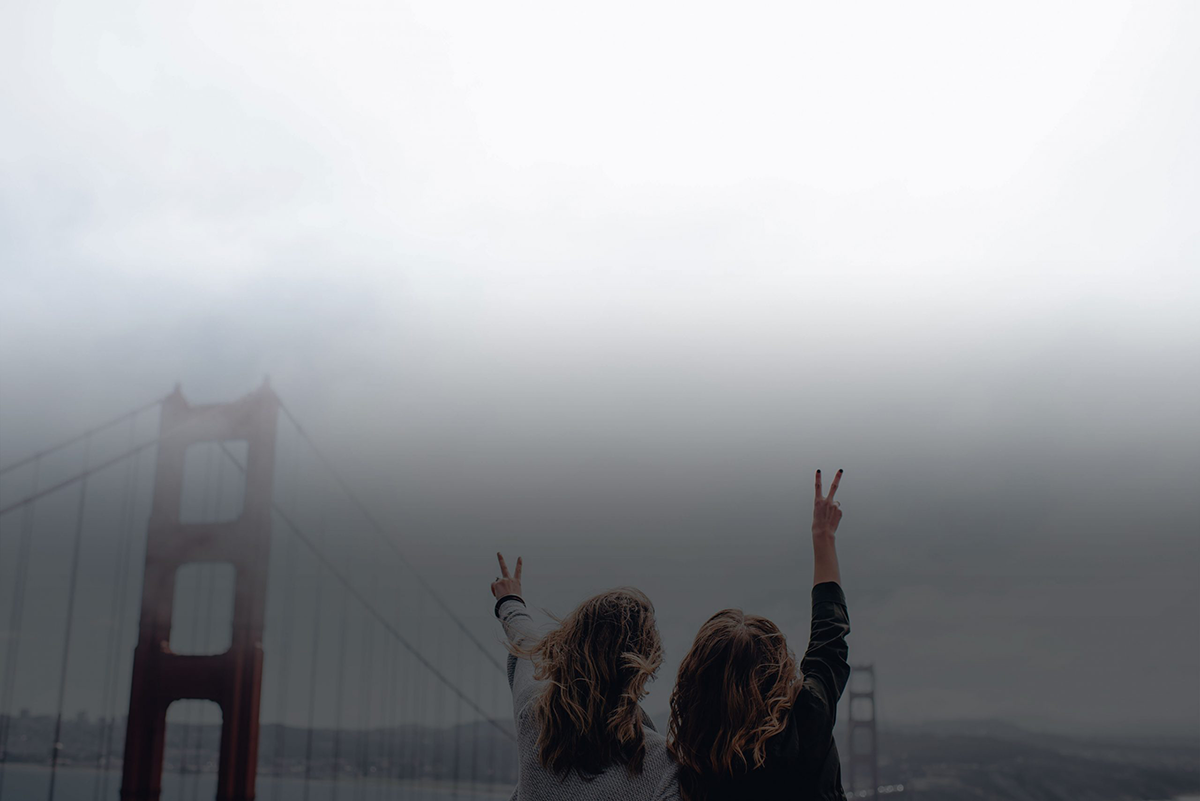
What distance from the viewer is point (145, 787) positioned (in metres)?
8.58

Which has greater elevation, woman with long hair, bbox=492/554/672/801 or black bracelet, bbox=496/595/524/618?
black bracelet, bbox=496/595/524/618

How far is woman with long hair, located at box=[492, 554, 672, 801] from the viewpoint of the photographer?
1.18 metres

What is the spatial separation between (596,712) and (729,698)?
0.57 ft

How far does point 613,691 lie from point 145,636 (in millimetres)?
8938

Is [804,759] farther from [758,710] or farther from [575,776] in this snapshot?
[575,776]

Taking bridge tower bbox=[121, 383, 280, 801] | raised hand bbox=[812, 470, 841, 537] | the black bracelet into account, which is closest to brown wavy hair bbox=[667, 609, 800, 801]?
raised hand bbox=[812, 470, 841, 537]

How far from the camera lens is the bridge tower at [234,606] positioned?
845 centimetres

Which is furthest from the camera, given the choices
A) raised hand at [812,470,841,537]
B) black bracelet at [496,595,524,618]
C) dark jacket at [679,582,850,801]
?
black bracelet at [496,595,524,618]

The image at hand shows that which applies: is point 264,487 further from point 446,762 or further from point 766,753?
point 766,753

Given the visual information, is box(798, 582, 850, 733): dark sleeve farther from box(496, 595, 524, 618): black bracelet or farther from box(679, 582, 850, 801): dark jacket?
box(496, 595, 524, 618): black bracelet

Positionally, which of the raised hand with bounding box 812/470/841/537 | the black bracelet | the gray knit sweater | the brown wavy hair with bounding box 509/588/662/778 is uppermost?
the raised hand with bounding box 812/470/841/537

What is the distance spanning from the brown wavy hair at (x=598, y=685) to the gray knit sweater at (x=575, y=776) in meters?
0.01

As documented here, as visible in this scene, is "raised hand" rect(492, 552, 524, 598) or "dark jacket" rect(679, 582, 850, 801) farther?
"raised hand" rect(492, 552, 524, 598)

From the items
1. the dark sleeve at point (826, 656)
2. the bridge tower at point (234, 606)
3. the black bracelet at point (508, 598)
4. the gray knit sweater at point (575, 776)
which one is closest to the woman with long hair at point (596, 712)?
the gray knit sweater at point (575, 776)
